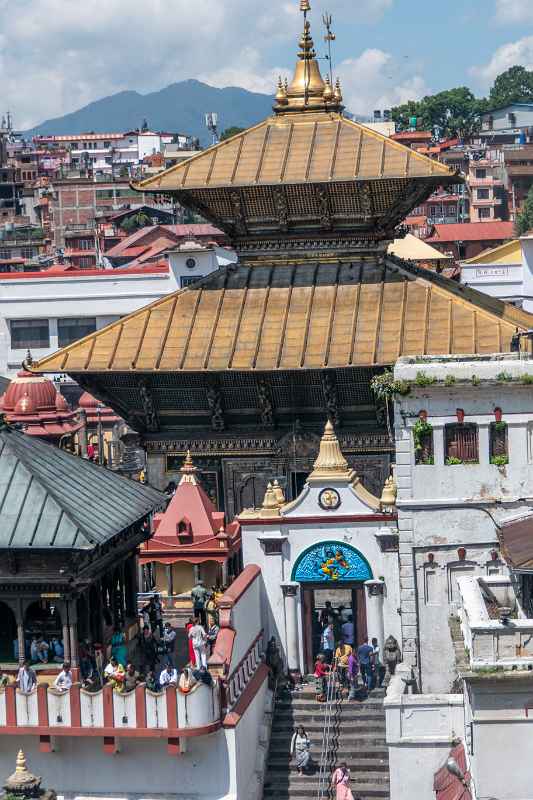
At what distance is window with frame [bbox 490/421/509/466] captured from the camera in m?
35.8

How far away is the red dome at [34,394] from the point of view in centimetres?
5869

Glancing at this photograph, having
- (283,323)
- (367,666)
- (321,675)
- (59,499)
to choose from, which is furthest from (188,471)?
(367,666)

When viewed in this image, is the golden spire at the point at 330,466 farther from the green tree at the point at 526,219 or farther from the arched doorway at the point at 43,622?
the green tree at the point at 526,219

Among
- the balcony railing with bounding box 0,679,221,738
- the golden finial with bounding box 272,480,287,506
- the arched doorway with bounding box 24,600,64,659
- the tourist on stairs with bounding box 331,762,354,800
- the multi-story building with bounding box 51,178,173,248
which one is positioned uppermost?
the multi-story building with bounding box 51,178,173,248

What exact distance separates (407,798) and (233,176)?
16.6 metres

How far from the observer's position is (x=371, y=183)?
4328 cm

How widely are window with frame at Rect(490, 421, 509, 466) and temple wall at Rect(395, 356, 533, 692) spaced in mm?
80

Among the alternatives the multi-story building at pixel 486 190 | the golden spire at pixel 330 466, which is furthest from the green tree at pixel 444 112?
the golden spire at pixel 330 466

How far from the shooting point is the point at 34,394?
58.8 m

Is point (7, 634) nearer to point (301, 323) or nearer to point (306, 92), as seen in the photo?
point (301, 323)

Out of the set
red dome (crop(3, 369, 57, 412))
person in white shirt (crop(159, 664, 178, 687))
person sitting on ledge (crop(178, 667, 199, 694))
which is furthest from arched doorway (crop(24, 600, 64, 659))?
red dome (crop(3, 369, 57, 412))

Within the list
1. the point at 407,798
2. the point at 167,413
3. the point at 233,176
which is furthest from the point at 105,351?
the point at 407,798

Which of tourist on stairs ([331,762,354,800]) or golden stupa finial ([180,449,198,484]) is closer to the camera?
tourist on stairs ([331,762,354,800])

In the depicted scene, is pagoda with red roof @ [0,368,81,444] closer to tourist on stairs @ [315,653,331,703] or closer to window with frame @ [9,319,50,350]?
tourist on stairs @ [315,653,331,703]
